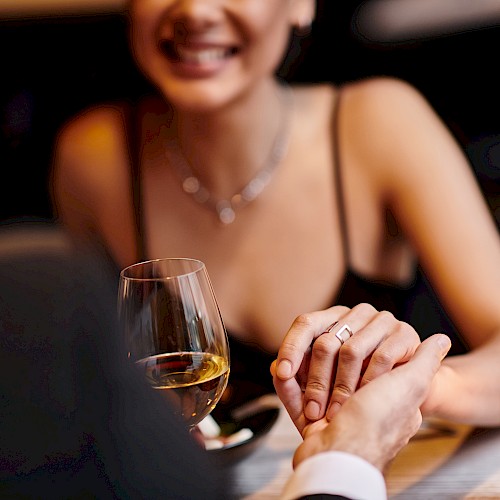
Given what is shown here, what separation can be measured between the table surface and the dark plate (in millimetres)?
14

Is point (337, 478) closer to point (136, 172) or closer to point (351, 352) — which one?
point (351, 352)

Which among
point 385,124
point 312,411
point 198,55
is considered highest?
point 198,55

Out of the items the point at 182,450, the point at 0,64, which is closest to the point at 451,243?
the point at 182,450

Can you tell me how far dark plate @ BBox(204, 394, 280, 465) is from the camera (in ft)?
2.45

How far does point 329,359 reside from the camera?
2.09 ft

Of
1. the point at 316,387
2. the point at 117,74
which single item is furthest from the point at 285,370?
the point at 117,74

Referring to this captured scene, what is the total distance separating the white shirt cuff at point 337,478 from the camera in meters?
0.49

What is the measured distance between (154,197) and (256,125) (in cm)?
22

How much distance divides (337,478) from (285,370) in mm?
145

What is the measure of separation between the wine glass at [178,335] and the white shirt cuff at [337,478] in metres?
0.10

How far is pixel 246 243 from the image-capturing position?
127 cm

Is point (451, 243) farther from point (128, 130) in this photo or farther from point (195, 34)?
point (128, 130)

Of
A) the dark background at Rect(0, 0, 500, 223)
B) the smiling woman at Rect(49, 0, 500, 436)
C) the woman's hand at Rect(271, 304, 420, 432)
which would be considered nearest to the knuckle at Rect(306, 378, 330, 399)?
the woman's hand at Rect(271, 304, 420, 432)

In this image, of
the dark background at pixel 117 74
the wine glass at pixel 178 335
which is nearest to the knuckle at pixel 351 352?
the wine glass at pixel 178 335
